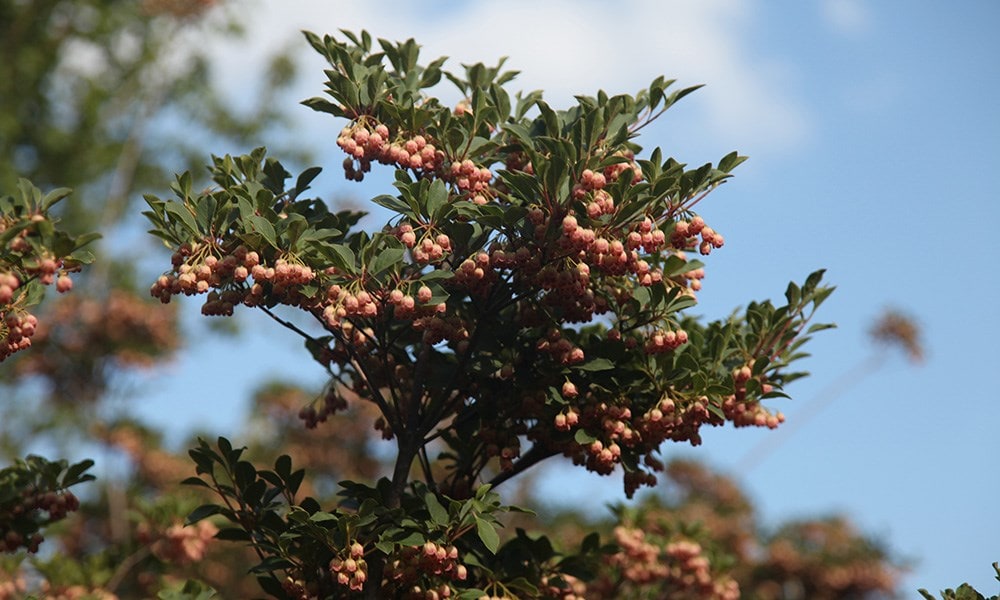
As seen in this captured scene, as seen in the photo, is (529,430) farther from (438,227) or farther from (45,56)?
(45,56)

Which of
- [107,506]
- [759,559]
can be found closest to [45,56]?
[107,506]

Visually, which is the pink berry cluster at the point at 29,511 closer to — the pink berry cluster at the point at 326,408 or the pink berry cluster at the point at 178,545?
the pink berry cluster at the point at 326,408

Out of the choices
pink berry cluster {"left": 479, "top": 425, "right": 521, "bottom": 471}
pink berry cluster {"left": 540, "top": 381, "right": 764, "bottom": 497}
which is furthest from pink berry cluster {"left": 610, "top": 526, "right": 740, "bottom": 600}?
pink berry cluster {"left": 479, "top": 425, "right": 521, "bottom": 471}

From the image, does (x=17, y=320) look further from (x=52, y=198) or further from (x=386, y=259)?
(x=386, y=259)

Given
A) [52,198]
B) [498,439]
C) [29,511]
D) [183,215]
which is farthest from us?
[29,511]

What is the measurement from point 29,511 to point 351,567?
1943mm

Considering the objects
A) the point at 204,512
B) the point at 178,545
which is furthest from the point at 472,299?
the point at 178,545

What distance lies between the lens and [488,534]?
158 inches

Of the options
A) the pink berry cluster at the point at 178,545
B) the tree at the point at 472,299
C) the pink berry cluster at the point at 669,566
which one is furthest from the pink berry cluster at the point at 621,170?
the pink berry cluster at the point at 178,545

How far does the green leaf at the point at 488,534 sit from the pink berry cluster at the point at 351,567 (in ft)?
1.50

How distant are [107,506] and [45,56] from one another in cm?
1420

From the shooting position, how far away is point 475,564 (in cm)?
450

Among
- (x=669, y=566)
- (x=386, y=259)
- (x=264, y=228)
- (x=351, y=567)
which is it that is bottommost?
(x=351, y=567)

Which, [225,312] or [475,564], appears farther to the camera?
[475,564]
